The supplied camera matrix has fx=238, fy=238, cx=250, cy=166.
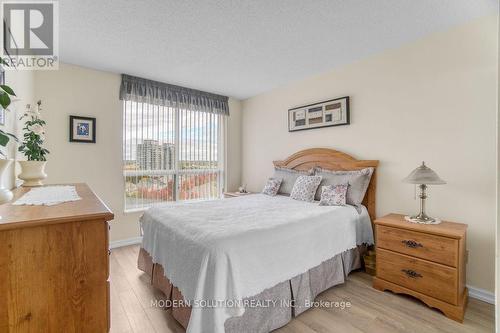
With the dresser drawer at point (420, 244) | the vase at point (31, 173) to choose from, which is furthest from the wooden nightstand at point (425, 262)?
the vase at point (31, 173)

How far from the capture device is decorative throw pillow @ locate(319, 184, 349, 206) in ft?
8.95

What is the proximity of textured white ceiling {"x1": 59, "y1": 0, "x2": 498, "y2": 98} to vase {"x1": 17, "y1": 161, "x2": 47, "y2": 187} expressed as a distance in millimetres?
1304

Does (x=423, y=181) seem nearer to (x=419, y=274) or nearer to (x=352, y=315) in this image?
(x=419, y=274)

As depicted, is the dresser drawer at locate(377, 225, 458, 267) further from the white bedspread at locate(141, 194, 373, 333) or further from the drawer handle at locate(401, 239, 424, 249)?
the white bedspread at locate(141, 194, 373, 333)

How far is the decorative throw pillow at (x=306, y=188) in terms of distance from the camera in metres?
3.07

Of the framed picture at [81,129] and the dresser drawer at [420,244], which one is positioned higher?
the framed picture at [81,129]

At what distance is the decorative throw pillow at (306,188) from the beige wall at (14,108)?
2774mm

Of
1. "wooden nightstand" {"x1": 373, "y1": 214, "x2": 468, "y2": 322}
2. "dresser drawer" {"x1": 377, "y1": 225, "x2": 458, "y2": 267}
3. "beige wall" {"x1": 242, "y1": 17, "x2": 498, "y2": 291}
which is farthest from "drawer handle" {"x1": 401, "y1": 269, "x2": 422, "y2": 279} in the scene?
"beige wall" {"x1": 242, "y1": 17, "x2": 498, "y2": 291}

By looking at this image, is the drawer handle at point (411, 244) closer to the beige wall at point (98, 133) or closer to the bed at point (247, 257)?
the bed at point (247, 257)

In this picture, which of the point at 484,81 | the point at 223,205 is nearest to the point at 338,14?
the point at 484,81

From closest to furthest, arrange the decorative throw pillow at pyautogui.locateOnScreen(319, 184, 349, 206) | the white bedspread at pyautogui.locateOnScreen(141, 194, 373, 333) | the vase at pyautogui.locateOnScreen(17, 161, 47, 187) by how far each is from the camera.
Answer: the white bedspread at pyautogui.locateOnScreen(141, 194, 373, 333) < the vase at pyautogui.locateOnScreen(17, 161, 47, 187) < the decorative throw pillow at pyautogui.locateOnScreen(319, 184, 349, 206)

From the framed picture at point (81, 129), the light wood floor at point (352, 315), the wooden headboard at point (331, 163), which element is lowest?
the light wood floor at point (352, 315)

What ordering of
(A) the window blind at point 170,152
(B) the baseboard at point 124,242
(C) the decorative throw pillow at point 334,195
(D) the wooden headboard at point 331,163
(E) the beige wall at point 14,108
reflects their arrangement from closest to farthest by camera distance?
(E) the beige wall at point 14,108
(C) the decorative throw pillow at point 334,195
(D) the wooden headboard at point 331,163
(B) the baseboard at point 124,242
(A) the window blind at point 170,152

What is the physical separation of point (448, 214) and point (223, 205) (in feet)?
7.50
